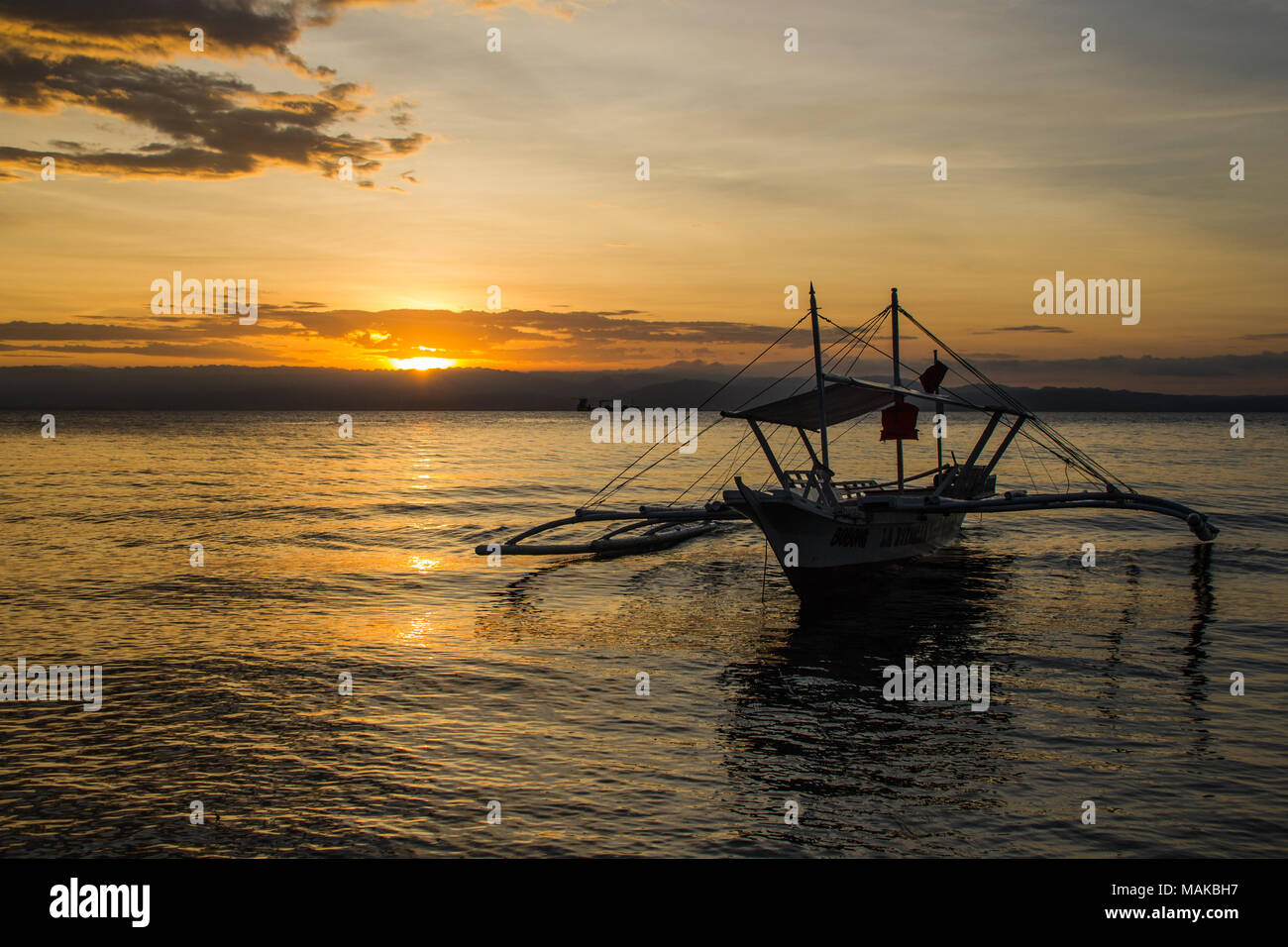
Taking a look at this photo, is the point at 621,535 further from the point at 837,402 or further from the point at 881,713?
the point at 881,713

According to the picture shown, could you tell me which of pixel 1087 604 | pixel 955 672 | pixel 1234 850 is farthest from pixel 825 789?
pixel 1087 604

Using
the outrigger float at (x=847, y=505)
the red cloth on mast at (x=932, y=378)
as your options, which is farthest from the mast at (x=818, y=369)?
the red cloth on mast at (x=932, y=378)

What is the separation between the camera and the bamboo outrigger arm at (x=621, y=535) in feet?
108

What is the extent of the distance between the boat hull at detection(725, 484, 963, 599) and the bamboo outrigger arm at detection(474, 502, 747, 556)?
577 centimetres

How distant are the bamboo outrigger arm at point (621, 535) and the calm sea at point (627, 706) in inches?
35.5

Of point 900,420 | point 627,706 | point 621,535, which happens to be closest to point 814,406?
point 900,420

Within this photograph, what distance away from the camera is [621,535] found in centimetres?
3747

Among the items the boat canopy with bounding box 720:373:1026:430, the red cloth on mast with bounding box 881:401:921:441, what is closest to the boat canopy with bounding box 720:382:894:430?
the boat canopy with bounding box 720:373:1026:430

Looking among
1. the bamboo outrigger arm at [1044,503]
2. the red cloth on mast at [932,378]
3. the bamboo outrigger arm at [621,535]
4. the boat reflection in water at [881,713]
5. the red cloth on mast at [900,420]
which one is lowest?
the boat reflection in water at [881,713]

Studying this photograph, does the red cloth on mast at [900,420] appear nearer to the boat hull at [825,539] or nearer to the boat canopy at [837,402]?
the boat canopy at [837,402]
